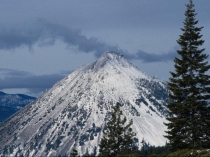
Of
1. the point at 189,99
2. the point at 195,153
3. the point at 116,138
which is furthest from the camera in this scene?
the point at 116,138

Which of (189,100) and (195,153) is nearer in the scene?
(195,153)

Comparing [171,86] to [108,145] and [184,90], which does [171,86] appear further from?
[108,145]

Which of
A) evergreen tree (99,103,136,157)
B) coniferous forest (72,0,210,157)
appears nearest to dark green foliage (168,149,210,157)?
coniferous forest (72,0,210,157)

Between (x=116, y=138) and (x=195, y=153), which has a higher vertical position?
(x=116, y=138)

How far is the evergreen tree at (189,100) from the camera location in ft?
191

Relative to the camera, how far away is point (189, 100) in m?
59.0

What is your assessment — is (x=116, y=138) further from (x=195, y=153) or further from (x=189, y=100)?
(x=195, y=153)

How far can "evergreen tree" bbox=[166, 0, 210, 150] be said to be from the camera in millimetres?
58312

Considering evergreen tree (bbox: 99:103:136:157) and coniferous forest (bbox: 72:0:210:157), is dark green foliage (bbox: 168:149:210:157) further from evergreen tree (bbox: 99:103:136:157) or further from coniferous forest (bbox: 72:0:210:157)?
evergreen tree (bbox: 99:103:136:157)

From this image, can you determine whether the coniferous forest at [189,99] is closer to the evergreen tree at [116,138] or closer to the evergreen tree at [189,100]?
the evergreen tree at [189,100]

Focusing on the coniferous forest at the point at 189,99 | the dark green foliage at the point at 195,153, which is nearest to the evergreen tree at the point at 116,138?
the coniferous forest at the point at 189,99

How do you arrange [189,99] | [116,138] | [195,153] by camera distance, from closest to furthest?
1. [195,153]
2. [189,99]
3. [116,138]

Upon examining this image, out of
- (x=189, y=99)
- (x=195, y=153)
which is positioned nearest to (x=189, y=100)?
(x=189, y=99)

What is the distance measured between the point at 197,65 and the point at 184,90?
4.06 metres
